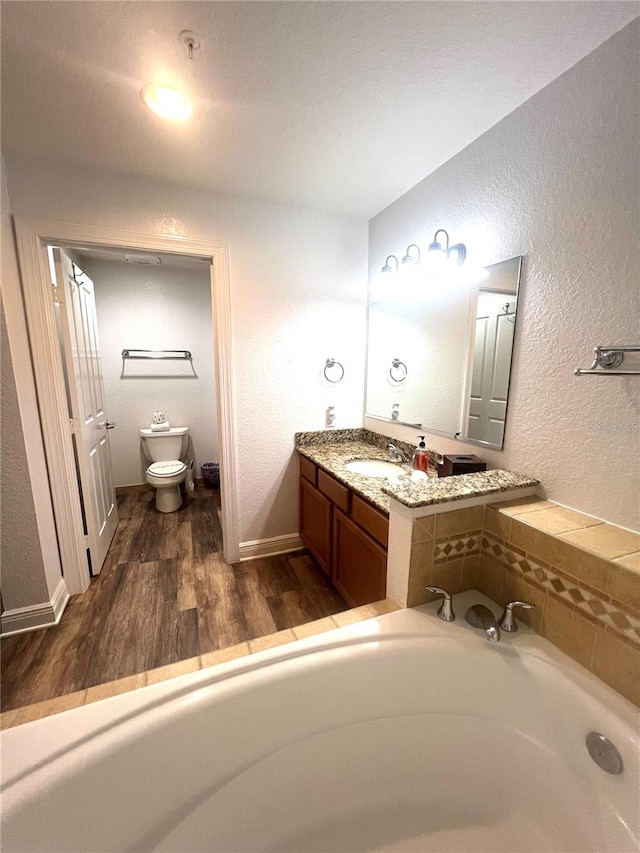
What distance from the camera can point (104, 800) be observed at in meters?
0.81

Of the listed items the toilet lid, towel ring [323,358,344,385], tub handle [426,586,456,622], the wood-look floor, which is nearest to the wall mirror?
towel ring [323,358,344,385]

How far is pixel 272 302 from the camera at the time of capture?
2191 mm

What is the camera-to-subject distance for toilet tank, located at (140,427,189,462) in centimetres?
341

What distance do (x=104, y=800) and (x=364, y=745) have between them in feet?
2.32

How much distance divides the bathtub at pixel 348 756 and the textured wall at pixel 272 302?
1370 mm

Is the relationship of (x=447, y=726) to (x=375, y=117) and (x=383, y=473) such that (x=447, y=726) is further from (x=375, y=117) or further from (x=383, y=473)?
(x=375, y=117)

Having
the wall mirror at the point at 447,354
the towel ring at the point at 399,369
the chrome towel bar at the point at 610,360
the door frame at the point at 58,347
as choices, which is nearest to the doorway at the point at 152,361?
the door frame at the point at 58,347

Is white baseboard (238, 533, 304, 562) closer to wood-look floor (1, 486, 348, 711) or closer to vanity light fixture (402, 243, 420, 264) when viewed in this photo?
wood-look floor (1, 486, 348, 711)

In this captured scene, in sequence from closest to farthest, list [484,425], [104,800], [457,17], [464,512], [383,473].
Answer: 1. [104,800]
2. [457,17]
3. [464,512]
4. [484,425]
5. [383,473]

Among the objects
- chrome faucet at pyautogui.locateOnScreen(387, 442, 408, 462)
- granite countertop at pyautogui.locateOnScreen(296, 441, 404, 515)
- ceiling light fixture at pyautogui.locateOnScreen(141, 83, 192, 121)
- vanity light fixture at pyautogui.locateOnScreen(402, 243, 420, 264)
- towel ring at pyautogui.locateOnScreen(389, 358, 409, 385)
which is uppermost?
ceiling light fixture at pyautogui.locateOnScreen(141, 83, 192, 121)

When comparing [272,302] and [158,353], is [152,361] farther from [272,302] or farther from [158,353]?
[272,302]

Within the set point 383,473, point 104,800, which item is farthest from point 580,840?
point 383,473

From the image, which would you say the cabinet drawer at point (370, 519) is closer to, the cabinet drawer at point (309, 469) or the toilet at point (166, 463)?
the cabinet drawer at point (309, 469)

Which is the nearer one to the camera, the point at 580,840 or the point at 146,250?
the point at 580,840
